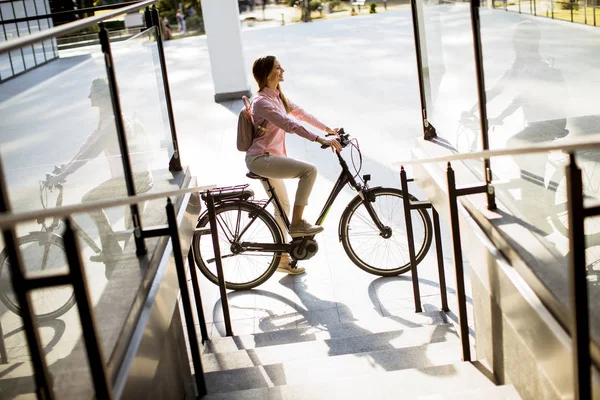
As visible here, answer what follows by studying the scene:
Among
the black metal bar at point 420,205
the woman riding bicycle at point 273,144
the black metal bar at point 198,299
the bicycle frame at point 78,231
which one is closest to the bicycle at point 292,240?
the woman riding bicycle at point 273,144

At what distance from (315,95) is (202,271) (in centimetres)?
620

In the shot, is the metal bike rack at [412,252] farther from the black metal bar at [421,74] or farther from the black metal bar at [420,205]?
the black metal bar at [421,74]

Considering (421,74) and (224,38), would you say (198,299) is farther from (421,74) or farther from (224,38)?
(224,38)

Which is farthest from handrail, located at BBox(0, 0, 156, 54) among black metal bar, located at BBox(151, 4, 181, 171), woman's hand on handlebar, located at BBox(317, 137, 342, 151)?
woman's hand on handlebar, located at BBox(317, 137, 342, 151)

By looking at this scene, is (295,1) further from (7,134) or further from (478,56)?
(7,134)

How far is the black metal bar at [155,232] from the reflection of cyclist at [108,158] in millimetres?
84

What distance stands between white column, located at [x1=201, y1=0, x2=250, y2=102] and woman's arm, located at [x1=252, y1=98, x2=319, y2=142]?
247 inches

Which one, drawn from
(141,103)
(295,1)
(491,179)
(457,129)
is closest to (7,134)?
(141,103)

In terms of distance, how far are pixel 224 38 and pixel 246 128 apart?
640 centimetres

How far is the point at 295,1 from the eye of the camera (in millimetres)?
25859

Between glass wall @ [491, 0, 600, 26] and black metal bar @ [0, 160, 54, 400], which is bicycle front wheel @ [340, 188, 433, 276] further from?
black metal bar @ [0, 160, 54, 400]

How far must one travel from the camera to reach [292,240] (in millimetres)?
4801

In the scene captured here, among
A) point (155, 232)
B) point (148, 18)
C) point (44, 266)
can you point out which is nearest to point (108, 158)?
point (155, 232)

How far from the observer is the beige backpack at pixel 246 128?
461cm
